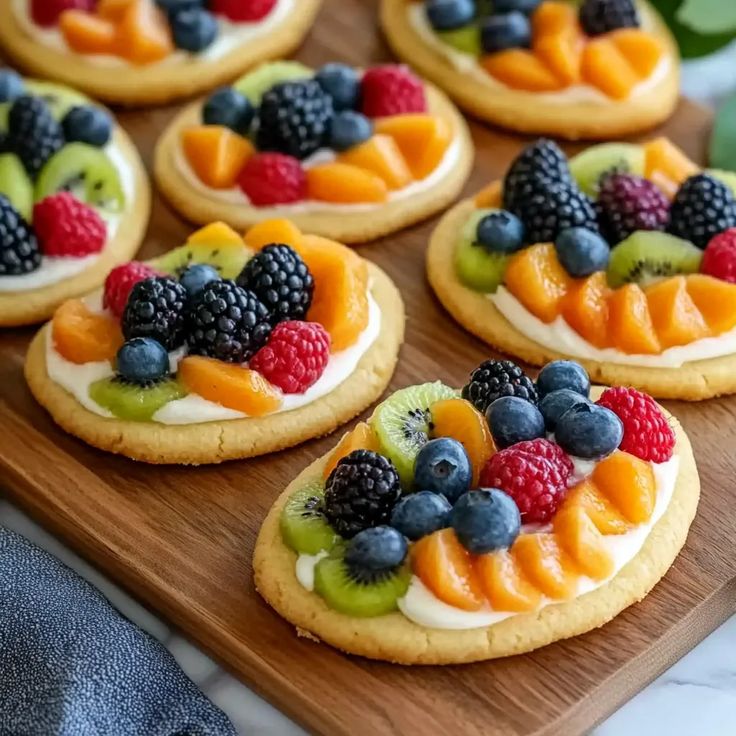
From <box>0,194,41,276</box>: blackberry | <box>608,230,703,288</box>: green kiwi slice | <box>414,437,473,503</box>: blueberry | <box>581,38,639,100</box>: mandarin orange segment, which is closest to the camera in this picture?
<box>414,437,473,503</box>: blueberry

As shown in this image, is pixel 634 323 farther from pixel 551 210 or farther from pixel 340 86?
pixel 340 86

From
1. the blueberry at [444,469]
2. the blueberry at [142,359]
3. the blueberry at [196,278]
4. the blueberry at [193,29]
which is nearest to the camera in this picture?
the blueberry at [444,469]

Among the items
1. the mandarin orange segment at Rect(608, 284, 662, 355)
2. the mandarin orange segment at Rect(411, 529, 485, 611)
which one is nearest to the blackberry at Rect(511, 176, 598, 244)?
the mandarin orange segment at Rect(608, 284, 662, 355)

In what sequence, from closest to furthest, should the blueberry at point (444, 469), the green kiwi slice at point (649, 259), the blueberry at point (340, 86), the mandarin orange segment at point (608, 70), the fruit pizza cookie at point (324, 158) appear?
the blueberry at point (444, 469)
the green kiwi slice at point (649, 259)
the fruit pizza cookie at point (324, 158)
the blueberry at point (340, 86)
the mandarin orange segment at point (608, 70)

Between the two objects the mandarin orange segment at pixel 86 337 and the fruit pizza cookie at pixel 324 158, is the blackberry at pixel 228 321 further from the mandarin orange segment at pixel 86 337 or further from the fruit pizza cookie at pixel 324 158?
the fruit pizza cookie at pixel 324 158

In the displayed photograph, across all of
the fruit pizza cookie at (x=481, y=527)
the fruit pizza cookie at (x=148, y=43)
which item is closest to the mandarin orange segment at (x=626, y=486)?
the fruit pizza cookie at (x=481, y=527)

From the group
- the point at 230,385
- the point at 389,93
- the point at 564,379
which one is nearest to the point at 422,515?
the point at 564,379

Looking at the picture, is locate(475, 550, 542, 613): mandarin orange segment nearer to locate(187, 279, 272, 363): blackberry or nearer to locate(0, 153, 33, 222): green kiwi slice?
locate(187, 279, 272, 363): blackberry
